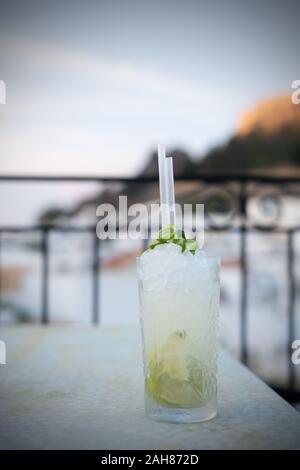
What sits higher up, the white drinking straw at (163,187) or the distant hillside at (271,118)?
the distant hillside at (271,118)

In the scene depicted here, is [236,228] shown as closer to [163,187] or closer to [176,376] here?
[163,187]

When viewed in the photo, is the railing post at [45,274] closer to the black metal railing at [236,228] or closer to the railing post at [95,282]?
the black metal railing at [236,228]

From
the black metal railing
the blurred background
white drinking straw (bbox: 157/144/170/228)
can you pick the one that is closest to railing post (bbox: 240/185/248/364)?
the black metal railing

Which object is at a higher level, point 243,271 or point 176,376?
point 243,271

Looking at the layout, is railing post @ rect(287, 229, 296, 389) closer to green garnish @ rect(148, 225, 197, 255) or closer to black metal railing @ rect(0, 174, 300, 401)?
black metal railing @ rect(0, 174, 300, 401)

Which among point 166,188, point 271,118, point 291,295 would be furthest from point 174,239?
point 271,118

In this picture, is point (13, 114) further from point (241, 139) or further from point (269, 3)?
point (241, 139)

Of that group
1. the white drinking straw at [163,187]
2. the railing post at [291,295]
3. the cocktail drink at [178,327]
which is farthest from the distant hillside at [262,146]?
the cocktail drink at [178,327]
